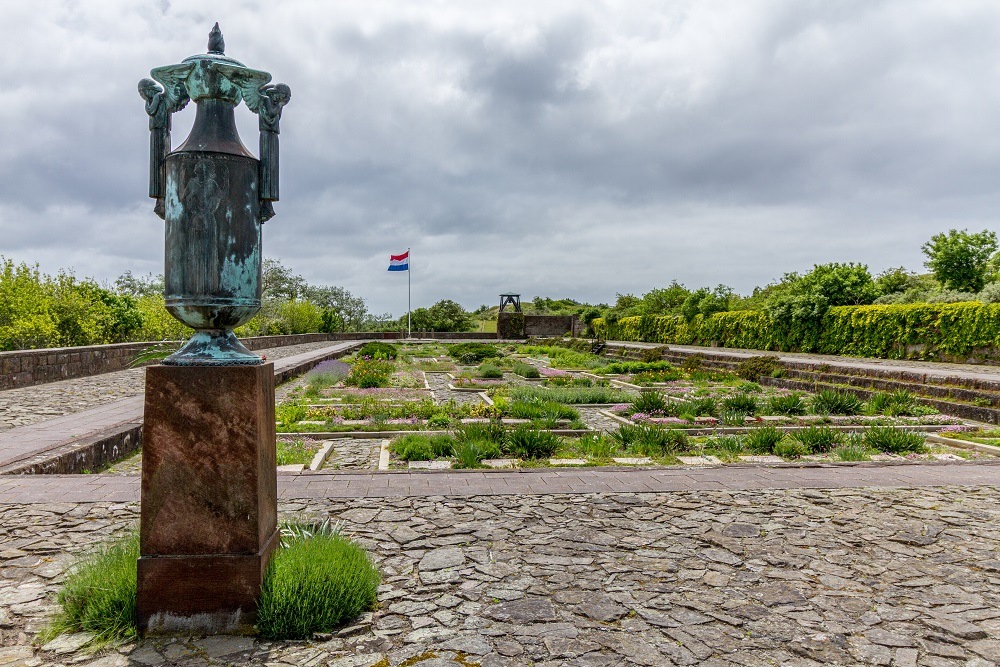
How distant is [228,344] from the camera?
105 inches

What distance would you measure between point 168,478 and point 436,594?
135cm

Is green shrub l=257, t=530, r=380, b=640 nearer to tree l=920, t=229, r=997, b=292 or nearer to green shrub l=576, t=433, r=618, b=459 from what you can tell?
green shrub l=576, t=433, r=618, b=459

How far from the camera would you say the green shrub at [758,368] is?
16.8 metres

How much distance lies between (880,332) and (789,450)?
14.7 metres

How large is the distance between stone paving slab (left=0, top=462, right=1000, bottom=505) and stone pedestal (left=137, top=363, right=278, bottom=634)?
79.3 inches

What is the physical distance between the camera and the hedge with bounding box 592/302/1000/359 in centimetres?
1569

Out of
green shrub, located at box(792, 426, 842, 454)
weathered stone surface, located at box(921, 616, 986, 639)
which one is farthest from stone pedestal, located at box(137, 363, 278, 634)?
green shrub, located at box(792, 426, 842, 454)

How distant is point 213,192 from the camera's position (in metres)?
2.63

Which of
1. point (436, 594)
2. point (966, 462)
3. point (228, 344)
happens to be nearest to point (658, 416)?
point (966, 462)

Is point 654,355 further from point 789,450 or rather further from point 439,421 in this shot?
point 789,450

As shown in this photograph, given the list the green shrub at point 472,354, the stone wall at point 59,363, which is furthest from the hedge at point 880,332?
the stone wall at point 59,363

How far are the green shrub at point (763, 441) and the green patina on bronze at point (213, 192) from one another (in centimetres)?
592

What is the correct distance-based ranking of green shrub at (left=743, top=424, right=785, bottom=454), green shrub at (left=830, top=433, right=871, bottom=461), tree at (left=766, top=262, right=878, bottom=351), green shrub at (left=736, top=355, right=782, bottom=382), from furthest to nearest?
tree at (left=766, top=262, right=878, bottom=351), green shrub at (left=736, top=355, right=782, bottom=382), green shrub at (left=743, top=424, right=785, bottom=454), green shrub at (left=830, top=433, right=871, bottom=461)

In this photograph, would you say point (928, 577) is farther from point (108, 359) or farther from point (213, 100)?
point (108, 359)
